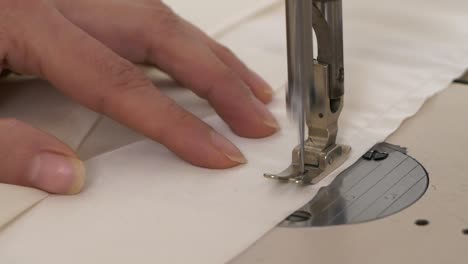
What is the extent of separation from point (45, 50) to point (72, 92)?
0.20 ft

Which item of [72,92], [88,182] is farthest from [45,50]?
[88,182]

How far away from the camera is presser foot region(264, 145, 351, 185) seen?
0.96 m

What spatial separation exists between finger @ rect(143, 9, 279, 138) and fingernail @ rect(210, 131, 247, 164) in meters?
0.07

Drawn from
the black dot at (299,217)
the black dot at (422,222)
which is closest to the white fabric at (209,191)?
the black dot at (299,217)

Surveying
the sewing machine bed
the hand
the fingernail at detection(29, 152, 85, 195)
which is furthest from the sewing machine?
the fingernail at detection(29, 152, 85, 195)

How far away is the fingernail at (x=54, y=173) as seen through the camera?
939 millimetres

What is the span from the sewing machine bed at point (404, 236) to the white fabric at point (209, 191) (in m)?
0.03

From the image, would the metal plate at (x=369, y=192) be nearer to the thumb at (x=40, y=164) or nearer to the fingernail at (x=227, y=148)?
the fingernail at (x=227, y=148)

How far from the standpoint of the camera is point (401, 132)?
3.57ft

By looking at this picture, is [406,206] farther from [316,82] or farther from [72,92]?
[72,92]

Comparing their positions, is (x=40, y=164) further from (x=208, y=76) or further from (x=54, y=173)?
(x=208, y=76)

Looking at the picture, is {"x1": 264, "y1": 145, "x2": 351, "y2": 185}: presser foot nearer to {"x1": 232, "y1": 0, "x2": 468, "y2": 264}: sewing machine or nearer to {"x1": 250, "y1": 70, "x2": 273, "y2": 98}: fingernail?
{"x1": 232, "y1": 0, "x2": 468, "y2": 264}: sewing machine

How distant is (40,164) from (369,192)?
36 cm

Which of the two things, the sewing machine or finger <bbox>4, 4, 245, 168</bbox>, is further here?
finger <bbox>4, 4, 245, 168</bbox>
